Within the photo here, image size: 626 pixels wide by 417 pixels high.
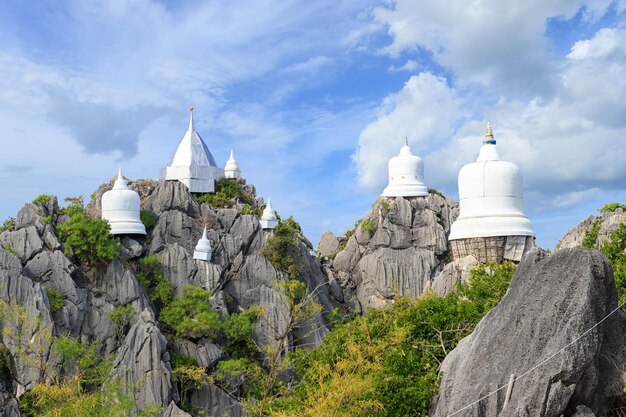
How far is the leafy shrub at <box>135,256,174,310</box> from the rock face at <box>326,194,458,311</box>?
31.7 feet

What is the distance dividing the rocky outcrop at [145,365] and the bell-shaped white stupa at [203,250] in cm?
708

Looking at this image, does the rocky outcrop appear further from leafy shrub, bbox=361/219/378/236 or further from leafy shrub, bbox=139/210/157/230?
leafy shrub, bbox=361/219/378/236

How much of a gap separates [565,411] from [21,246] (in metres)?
29.3

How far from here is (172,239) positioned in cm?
4072

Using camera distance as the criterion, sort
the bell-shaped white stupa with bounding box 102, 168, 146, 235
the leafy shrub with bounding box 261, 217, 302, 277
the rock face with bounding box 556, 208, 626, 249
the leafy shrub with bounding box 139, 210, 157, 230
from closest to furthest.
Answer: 1. the rock face with bounding box 556, 208, 626, 249
2. the bell-shaped white stupa with bounding box 102, 168, 146, 235
3. the leafy shrub with bounding box 139, 210, 157, 230
4. the leafy shrub with bounding box 261, 217, 302, 277

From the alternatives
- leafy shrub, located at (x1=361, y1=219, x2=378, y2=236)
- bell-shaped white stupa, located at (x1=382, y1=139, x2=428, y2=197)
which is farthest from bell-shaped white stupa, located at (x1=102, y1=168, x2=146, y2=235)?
bell-shaped white stupa, located at (x1=382, y1=139, x2=428, y2=197)

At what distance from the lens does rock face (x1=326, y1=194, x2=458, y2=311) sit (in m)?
44.0

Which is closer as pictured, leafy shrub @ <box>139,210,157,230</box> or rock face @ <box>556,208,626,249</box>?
rock face @ <box>556,208,626,249</box>

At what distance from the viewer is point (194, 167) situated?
153 ft

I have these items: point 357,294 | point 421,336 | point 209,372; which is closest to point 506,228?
point 421,336

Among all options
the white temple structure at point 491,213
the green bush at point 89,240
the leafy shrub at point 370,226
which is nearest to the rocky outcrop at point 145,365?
the green bush at point 89,240

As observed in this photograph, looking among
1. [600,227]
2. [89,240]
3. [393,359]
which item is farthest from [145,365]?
[393,359]

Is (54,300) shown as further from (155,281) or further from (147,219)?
(147,219)

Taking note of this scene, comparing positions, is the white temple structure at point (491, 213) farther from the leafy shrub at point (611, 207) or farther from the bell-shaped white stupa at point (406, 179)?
the bell-shaped white stupa at point (406, 179)
